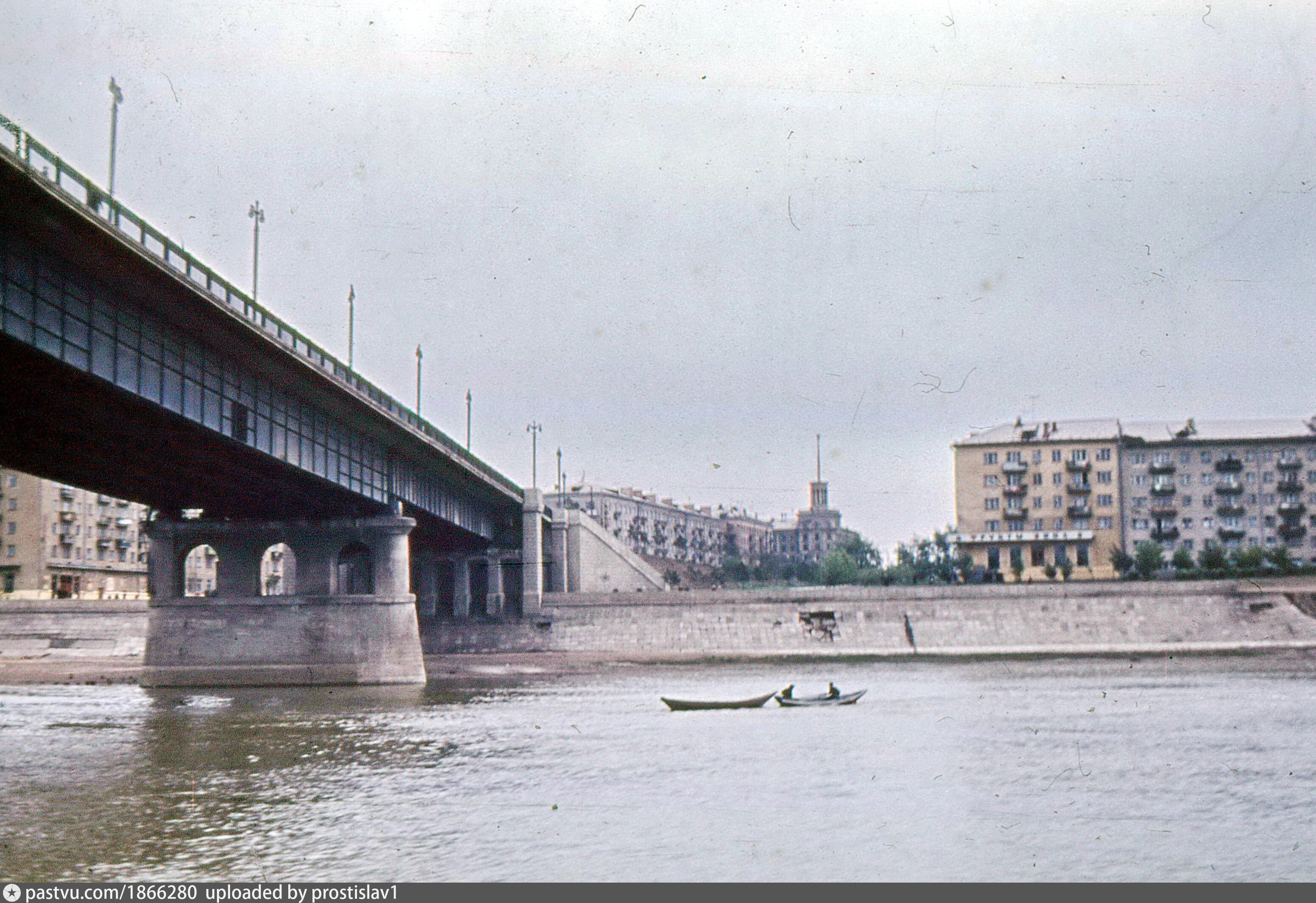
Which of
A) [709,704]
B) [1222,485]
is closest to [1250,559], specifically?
[1222,485]

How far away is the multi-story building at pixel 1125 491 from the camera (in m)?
128

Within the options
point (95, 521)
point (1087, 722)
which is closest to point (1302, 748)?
point (1087, 722)

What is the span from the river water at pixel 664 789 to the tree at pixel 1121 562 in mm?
61497

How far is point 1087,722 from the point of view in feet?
165

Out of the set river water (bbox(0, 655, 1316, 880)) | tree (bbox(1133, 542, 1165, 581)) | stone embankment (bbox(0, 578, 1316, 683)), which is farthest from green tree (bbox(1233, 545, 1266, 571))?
river water (bbox(0, 655, 1316, 880))

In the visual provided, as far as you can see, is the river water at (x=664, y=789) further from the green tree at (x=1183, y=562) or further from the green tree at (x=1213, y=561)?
the green tree at (x=1183, y=562)

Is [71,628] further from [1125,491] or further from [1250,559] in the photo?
[1250,559]

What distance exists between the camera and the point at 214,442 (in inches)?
1975

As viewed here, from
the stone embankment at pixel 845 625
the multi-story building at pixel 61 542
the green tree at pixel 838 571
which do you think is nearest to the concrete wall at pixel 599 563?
the stone embankment at pixel 845 625

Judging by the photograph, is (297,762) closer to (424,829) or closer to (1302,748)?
(424,829)

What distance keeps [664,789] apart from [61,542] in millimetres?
117366

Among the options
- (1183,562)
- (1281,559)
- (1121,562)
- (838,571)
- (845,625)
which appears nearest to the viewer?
(845,625)

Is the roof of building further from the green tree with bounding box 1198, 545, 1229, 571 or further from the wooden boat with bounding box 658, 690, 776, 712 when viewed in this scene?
the wooden boat with bounding box 658, 690, 776, 712

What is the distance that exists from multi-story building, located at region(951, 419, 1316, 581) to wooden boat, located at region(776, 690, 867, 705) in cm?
7559
